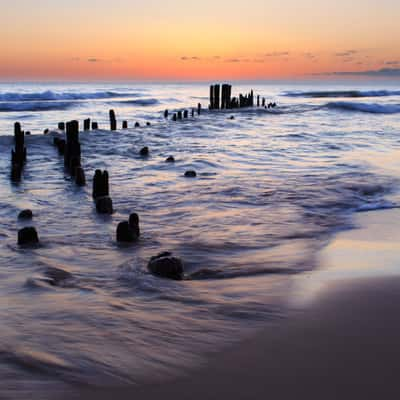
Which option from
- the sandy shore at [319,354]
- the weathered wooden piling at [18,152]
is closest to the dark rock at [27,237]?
the sandy shore at [319,354]

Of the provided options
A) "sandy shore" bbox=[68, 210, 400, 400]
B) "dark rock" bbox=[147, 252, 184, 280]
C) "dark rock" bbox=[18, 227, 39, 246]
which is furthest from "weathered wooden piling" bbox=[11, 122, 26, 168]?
"sandy shore" bbox=[68, 210, 400, 400]

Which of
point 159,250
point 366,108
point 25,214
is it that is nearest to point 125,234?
point 159,250

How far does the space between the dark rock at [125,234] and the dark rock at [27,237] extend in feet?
3.71

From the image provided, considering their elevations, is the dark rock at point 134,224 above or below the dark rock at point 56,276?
above

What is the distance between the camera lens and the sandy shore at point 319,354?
2.75 m

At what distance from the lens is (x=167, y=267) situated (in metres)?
5.00

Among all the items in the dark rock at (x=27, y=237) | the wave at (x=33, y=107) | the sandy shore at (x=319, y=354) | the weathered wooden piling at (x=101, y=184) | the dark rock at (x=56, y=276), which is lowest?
the dark rock at (x=56, y=276)

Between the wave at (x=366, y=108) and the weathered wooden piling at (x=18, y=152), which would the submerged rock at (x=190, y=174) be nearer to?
the weathered wooden piling at (x=18, y=152)

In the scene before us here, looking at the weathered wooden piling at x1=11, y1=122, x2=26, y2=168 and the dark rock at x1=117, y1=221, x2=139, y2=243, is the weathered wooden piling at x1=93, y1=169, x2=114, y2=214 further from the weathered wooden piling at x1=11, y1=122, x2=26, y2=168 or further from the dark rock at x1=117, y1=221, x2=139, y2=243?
the weathered wooden piling at x1=11, y1=122, x2=26, y2=168

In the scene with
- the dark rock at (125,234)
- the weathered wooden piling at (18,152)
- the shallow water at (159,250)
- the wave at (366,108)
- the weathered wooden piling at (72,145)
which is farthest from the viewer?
the wave at (366,108)

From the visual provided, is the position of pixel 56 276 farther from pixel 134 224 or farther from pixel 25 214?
pixel 25 214

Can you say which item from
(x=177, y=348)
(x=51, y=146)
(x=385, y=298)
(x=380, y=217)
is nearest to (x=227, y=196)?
(x=380, y=217)

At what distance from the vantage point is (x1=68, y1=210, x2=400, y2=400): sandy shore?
9.03 ft

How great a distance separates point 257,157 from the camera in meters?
14.7
